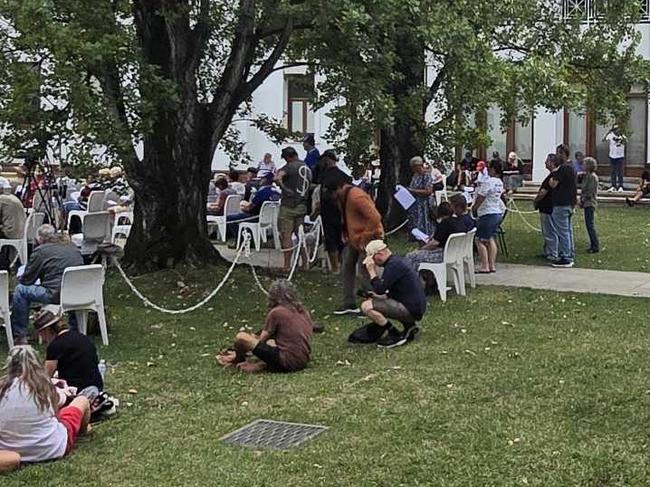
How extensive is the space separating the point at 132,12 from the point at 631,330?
25.2ft

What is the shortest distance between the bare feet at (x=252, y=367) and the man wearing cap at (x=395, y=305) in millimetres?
1338

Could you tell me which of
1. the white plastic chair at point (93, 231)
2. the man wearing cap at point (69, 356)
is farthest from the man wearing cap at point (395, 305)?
the white plastic chair at point (93, 231)

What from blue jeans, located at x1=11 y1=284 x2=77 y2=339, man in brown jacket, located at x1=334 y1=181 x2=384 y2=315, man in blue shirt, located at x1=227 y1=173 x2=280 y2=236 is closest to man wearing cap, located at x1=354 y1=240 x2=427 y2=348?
man in brown jacket, located at x1=334 y1=181 x2=384 y2=315

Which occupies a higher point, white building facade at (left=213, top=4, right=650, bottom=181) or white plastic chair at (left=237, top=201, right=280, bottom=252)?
white building facade at (left=213, top=4, right=650, bottom=181)

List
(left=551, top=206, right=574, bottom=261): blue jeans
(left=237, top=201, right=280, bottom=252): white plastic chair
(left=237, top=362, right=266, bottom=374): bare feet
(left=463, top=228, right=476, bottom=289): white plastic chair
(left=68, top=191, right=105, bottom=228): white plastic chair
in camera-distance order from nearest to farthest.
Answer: (left=237, top=362, right=266, bottom=374): bare feet
(left=463, top=228, right=476, bottom=289): white plastic chair
(left=551, top=206, right=574, bottom=261): blue jeans
(left=237, top=201, right=280, bottom=252): white plastic chair
(left=68, top=191, right=105, bottom=228): white plastic chair

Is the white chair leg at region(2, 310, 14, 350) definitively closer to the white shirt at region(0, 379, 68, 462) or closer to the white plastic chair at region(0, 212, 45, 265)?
the white shirt at region(0, 379, 68, 462)

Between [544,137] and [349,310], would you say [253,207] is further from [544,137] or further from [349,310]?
[544,137]

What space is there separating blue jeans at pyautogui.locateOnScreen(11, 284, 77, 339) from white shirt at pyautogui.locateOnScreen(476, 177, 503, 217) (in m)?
6.53

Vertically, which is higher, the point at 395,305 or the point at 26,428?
the point at 395,305

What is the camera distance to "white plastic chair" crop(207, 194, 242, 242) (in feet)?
61.3

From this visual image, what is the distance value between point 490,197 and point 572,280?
64.8 inches

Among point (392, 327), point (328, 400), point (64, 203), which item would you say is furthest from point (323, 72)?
point (64, 203)

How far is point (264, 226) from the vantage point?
18.3 metres

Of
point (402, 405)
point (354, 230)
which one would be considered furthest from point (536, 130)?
point (402, 405)
